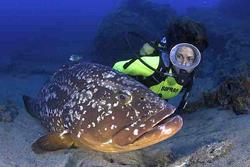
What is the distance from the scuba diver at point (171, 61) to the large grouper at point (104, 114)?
34.1 inches

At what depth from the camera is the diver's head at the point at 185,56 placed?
560 centimetres

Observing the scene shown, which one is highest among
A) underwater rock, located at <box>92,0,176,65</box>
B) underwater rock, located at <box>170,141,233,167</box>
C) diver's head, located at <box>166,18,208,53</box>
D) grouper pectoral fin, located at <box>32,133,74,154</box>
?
diver's head, located at <box>166,18,208,53</box>

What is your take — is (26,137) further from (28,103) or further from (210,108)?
(210,108)

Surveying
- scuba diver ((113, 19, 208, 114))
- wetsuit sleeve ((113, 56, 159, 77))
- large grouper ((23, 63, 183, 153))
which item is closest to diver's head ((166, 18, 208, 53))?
scuba diver ((113, 19, 208, 114))

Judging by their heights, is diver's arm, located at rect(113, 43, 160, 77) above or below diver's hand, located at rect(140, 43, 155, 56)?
below

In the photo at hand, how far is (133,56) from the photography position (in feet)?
27.6

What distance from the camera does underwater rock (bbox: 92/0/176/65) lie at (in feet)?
45.0

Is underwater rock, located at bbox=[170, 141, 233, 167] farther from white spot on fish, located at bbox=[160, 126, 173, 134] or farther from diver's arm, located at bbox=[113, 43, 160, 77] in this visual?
diver's arm, located at bbox=[113, 43, 160, 77]

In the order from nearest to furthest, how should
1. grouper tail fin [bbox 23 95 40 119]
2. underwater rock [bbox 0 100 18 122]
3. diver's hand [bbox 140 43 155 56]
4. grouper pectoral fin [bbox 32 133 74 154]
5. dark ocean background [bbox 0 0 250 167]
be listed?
dark ocean background [bbox 0 0 250 167], grouper pectoral fin [bbox 32 133 74 154], diver's hand [bbox 140 43 155 56], grouper tail fin [bbox 23 95 40 119], underwater rock [bbox 0 100 18 122]

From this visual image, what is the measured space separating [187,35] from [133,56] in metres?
2.65

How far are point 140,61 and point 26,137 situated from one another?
7.09 feet

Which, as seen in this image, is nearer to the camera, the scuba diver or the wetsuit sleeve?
the scuba diver

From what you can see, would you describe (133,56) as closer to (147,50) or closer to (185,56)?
(147,50)

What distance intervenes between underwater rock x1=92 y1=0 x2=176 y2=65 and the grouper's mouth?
755cm
